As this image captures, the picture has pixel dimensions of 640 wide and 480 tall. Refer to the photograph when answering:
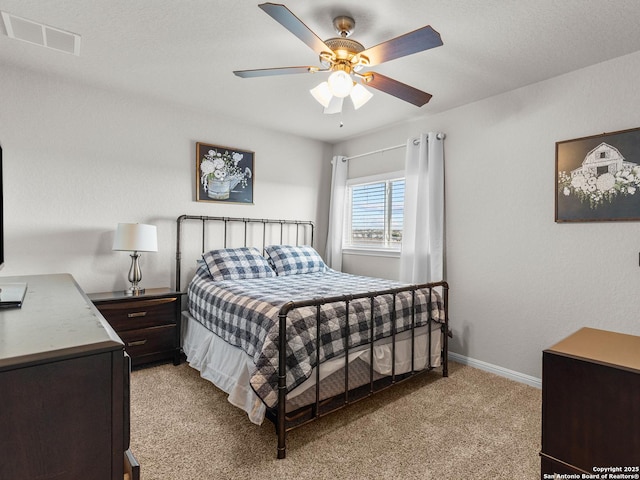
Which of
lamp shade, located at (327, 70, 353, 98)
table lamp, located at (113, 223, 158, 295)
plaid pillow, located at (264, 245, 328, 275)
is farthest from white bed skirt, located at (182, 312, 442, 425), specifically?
lamp shade, located at (327, 70, 353, 98)

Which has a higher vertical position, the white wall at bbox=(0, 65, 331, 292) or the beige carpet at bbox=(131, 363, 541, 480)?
the white wall at bbox=(0, 65, 331, 292)

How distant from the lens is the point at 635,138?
2367mm

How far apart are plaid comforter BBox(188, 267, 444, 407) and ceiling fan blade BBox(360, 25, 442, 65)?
151cm

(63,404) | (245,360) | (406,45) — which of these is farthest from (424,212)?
(63,404)

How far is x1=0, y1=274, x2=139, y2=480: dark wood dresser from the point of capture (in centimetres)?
73

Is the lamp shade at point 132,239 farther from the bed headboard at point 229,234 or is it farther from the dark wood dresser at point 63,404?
the dark wood dresser at point 63,404

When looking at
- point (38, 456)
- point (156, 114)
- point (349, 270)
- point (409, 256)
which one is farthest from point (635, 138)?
point (156, 114)

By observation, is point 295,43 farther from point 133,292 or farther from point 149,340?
point 149,340

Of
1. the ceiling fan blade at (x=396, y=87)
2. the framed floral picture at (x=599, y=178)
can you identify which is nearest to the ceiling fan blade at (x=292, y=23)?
the ceiling fan blade at (x=396, y=87)

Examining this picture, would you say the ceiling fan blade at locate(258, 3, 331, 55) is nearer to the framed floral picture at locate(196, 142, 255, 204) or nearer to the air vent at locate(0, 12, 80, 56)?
the air vent at locate(0, 12, 80, 56)

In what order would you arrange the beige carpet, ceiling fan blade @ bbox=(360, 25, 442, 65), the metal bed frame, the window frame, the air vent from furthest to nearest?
the window frame
the air vent
the metal bed frame
the beige carpet
ceiling fan blade @ bbox=(360, 25, 442, 65)

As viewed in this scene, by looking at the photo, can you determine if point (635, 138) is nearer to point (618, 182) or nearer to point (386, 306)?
point (618, 182)

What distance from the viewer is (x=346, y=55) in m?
2.03

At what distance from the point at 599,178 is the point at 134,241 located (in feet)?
11.9
